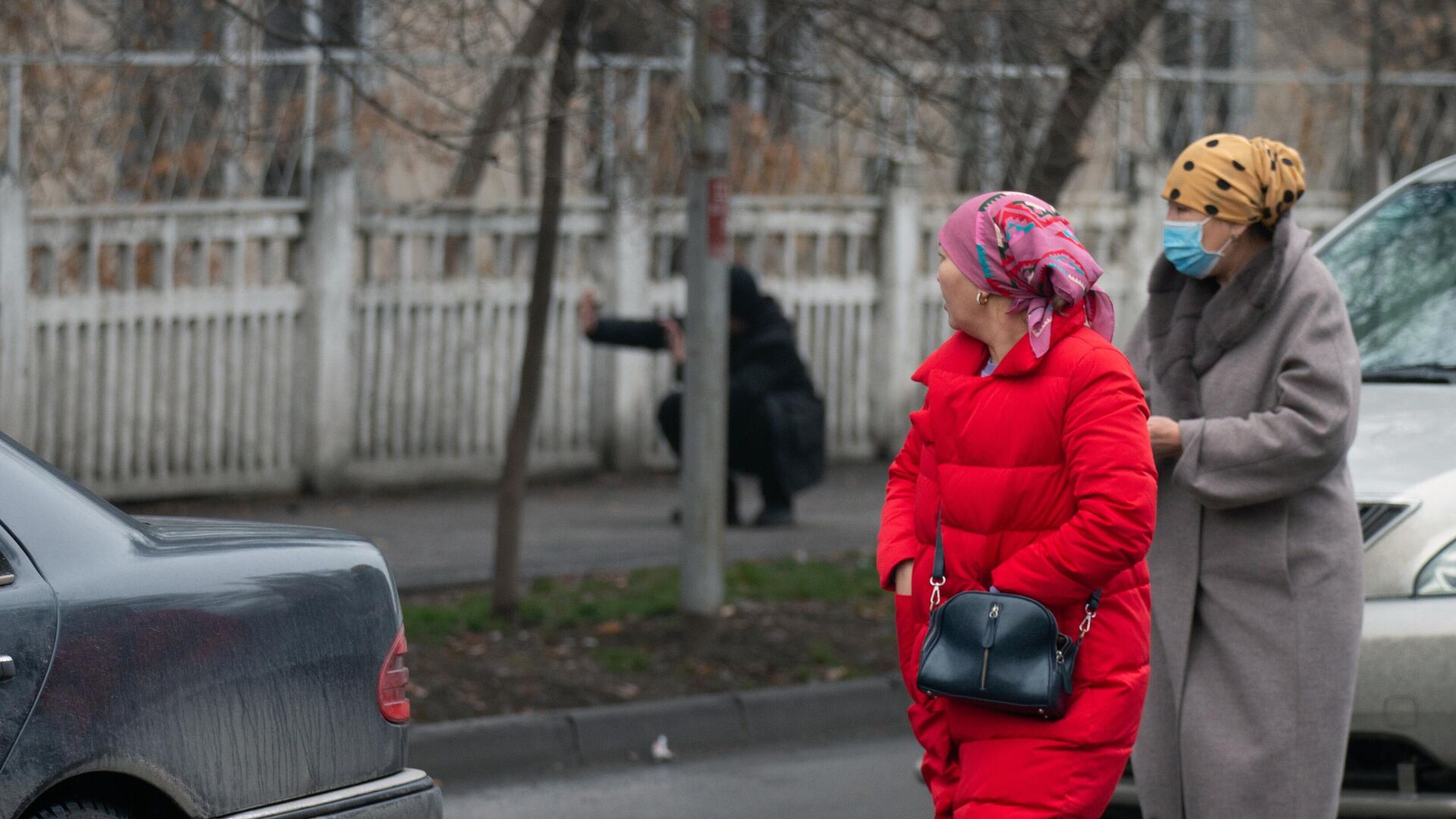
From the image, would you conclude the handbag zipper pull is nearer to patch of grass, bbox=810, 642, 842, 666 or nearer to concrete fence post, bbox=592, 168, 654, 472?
patch of grass, bbox=810, 642, 842, 666

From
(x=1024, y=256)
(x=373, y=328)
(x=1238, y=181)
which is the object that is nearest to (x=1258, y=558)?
(x=1238, y=181)

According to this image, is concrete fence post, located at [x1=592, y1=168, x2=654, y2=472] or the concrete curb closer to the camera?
the concrete curb

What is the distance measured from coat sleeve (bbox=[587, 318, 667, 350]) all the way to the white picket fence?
1921 mm

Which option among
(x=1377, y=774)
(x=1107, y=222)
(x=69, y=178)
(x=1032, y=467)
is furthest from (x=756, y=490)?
(x=1032, y=467)

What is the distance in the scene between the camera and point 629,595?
9.02 meters

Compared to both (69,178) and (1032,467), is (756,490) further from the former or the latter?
(1032,467)

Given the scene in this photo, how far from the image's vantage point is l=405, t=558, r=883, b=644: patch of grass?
27.0ft

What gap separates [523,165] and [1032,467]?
868 centimetres

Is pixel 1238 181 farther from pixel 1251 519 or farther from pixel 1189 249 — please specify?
pixel 1251 519

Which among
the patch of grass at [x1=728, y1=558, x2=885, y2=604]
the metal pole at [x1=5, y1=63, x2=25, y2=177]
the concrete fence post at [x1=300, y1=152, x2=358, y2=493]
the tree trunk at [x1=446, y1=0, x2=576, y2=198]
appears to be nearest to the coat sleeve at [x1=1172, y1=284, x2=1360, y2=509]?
the tree trunk at [x1=446, y1=0, x2=576, y2=198]

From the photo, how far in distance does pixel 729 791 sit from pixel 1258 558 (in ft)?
8.86

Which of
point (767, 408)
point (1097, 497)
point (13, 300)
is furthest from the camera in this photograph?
point (767, 408)

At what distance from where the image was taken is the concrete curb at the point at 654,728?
6766mm

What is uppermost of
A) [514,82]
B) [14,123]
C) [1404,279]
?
[514,82]
